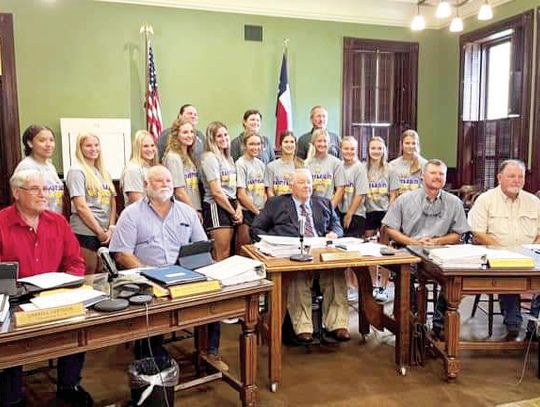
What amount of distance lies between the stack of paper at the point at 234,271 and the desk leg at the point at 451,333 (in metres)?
1.07

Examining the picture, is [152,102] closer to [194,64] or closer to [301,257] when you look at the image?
[194,64]

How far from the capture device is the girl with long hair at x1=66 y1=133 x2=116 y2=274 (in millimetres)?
3635

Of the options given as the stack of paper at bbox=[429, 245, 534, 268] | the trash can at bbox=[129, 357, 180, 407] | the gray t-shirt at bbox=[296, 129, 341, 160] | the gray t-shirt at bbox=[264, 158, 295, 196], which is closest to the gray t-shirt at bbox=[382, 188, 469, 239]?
the stack of paper at bbox=[429, 245, 534, 268]

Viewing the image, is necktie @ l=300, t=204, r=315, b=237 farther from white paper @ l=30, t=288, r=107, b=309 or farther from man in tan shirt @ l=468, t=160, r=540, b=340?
white paper @ l=30, t=288, r=107, b=309

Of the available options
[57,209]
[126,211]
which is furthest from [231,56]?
[126,211]

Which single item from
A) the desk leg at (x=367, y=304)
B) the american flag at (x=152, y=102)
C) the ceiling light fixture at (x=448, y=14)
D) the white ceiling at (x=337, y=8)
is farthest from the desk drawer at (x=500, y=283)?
the white ceiling at (x=337, y=8)

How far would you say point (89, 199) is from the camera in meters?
3.70

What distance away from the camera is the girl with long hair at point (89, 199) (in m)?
3.63

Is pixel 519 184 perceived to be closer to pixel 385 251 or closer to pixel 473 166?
pixel 385 251

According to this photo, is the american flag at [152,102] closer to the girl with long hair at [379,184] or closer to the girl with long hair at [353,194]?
the girl with long hair at [353,194]

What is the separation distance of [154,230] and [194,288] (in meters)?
0.73

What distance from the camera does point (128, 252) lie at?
9.45ft

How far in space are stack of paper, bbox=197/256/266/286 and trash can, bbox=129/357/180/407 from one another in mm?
478

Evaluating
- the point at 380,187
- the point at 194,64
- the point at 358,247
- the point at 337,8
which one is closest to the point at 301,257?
the point at 358,247
